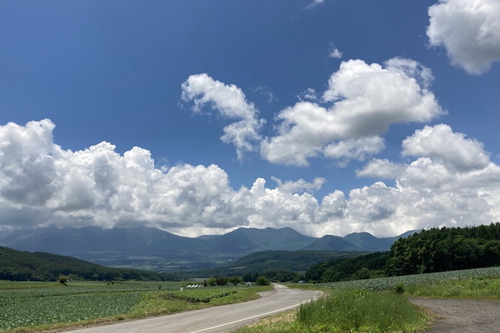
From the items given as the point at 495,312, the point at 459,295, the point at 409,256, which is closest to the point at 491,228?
the point at 409,256

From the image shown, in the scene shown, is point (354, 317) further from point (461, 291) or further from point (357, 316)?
point (461, 291)

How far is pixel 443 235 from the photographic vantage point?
376ft

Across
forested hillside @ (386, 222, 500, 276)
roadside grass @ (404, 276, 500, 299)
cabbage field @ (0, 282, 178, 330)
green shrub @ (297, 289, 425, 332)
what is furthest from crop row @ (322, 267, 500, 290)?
forested hillside @ (386, 222, 500, 276)

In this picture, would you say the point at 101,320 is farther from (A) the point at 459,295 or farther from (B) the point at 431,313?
(A) the point at 459,295

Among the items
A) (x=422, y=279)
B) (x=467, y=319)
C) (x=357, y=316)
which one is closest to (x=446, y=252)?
(x=422, y=279)

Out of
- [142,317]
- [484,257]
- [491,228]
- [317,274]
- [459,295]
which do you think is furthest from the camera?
[317,274]

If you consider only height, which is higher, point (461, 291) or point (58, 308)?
point (461, 291)

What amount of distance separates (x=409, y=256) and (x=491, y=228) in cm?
3513

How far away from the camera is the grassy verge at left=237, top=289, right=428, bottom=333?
46.3 feet

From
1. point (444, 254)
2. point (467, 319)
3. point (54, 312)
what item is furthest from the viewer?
point (444, 254)

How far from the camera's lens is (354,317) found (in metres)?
14.5

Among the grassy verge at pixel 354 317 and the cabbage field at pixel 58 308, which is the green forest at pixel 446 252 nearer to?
the cabbage field at pixel 58 308

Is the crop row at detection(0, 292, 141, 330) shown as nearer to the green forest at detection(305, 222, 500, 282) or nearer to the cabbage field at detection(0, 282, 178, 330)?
the cabbage field at detection(0, 282, 178, 330)

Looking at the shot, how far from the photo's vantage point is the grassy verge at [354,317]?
14.1 metres
